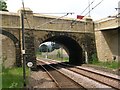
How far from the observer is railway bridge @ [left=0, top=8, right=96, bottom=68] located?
25.9 metres

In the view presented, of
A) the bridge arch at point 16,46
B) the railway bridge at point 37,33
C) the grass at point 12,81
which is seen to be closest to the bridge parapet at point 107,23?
the railway bridge at point 37,33

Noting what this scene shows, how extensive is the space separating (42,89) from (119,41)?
16124mm

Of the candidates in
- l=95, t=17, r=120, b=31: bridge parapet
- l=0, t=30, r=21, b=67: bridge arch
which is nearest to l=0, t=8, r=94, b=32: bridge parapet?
l=0, t=30, r=21, b=67: bridge arch

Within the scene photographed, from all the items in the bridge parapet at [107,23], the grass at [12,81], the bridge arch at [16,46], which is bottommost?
the grass at [12,81]

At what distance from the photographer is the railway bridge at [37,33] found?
85.1 feet

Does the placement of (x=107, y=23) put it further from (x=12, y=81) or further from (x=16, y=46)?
(x=12, y=81)

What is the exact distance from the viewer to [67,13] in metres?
22.2

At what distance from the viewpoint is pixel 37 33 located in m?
28.1

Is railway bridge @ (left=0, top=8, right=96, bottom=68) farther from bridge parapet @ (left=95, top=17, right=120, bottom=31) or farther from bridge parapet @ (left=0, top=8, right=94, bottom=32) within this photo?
bridge parapet @ (left=95, top=17, right=120, bottom=31)

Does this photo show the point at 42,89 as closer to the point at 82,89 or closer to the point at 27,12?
the point at 82,89

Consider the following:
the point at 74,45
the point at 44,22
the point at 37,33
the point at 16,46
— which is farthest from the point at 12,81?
the point at 74,45

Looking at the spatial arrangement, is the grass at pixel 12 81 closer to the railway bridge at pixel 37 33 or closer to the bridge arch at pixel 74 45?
the railway bridge at pixel 37 33

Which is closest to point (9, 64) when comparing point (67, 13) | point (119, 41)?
point (67, 13)

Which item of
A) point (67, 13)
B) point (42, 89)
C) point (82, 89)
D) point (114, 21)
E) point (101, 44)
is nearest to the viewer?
point (82, 89)
